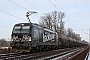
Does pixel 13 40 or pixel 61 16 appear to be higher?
pixel 61 16

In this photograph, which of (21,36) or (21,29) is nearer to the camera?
(21,36)

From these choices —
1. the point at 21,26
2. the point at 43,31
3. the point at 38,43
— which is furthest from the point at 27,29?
the point at 43,31

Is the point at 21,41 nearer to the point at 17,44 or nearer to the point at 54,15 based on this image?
the point at 17,44

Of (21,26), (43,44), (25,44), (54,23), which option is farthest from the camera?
(54,23)

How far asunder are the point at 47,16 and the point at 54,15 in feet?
8.95

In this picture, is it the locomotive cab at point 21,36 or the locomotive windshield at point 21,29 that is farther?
the locomotive windshield at point 21,29

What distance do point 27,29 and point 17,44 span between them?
220cm

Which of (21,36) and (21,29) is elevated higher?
(21,29)

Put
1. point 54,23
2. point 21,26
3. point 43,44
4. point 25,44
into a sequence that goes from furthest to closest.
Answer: point 54,23 → point 43,44 → point 21,26 → point 25,44

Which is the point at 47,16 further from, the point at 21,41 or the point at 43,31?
the point at 21,41

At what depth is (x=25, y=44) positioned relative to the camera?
21.3 m

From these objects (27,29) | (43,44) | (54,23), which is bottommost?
(43,44)

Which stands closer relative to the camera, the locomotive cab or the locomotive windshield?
the locomotive cab

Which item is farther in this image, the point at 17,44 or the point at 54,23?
the point at 54,23
